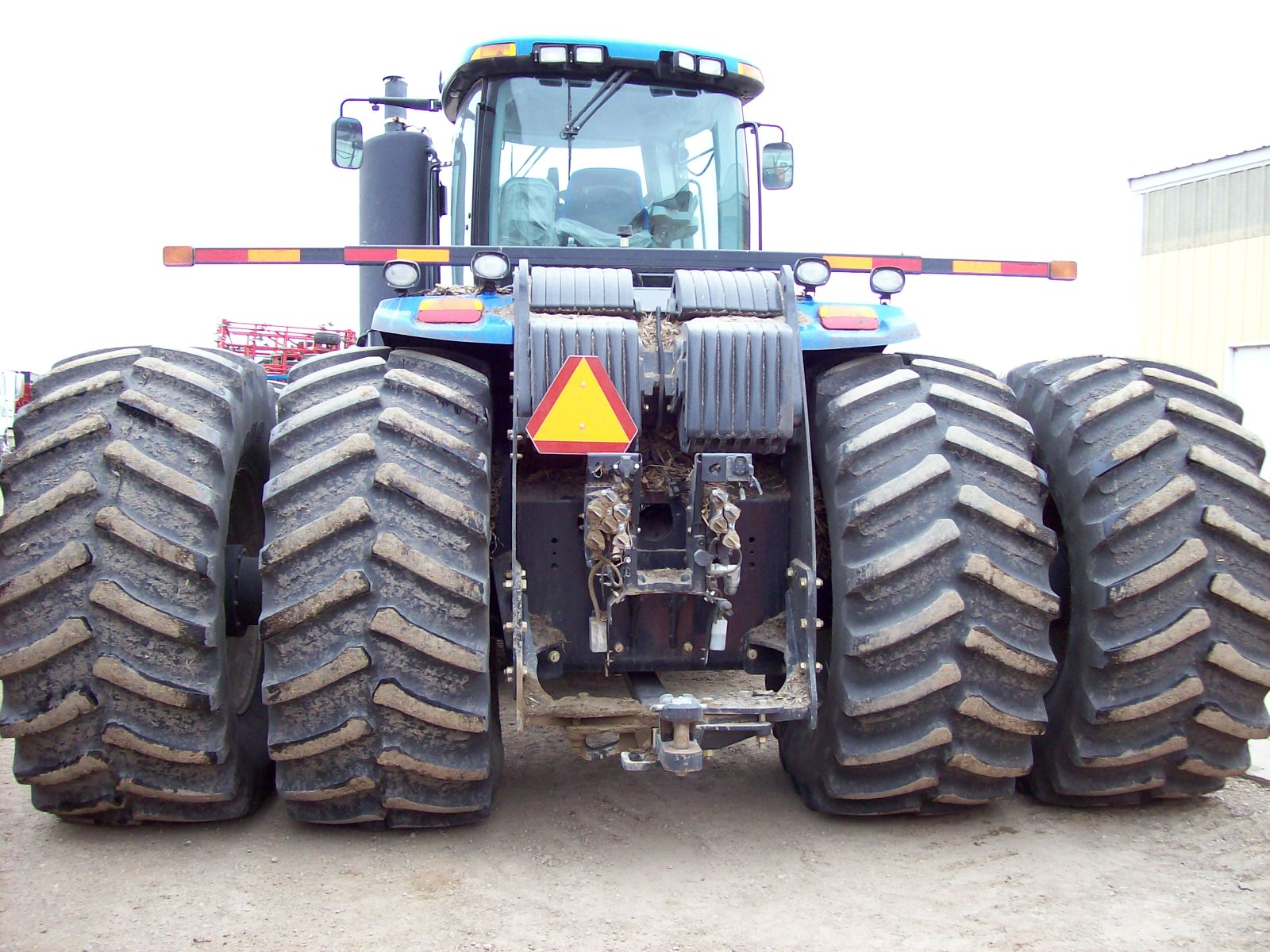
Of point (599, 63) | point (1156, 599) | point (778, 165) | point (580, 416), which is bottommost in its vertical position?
point (1156, 599)

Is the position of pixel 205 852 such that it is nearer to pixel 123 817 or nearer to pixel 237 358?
pixel 123 817

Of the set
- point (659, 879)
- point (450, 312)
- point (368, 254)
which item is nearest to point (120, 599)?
point (450, 312)

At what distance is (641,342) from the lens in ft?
12.4

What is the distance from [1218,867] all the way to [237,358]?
3871mm

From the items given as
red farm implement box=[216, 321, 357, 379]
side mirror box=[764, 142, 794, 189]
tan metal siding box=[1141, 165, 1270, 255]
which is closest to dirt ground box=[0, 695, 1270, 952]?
side mirror box=[764, 142, 794, 189]

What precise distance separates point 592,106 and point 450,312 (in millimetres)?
1787

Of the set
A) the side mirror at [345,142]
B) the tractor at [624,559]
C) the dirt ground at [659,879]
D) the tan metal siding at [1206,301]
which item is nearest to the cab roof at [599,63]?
the side mirror at [345,142]

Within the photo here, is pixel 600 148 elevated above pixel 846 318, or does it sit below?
above

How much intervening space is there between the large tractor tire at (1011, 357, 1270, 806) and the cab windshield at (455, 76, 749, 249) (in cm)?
207

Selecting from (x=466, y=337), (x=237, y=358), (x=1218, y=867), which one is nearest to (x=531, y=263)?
(x=466, y=337)

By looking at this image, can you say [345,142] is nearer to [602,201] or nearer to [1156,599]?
[602,201]

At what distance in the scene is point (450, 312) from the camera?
3.78 m

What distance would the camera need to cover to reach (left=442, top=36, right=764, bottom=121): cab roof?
5.06 m

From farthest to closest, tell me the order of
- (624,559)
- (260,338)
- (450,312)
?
(260,338)
(450,312)
(624,559)
